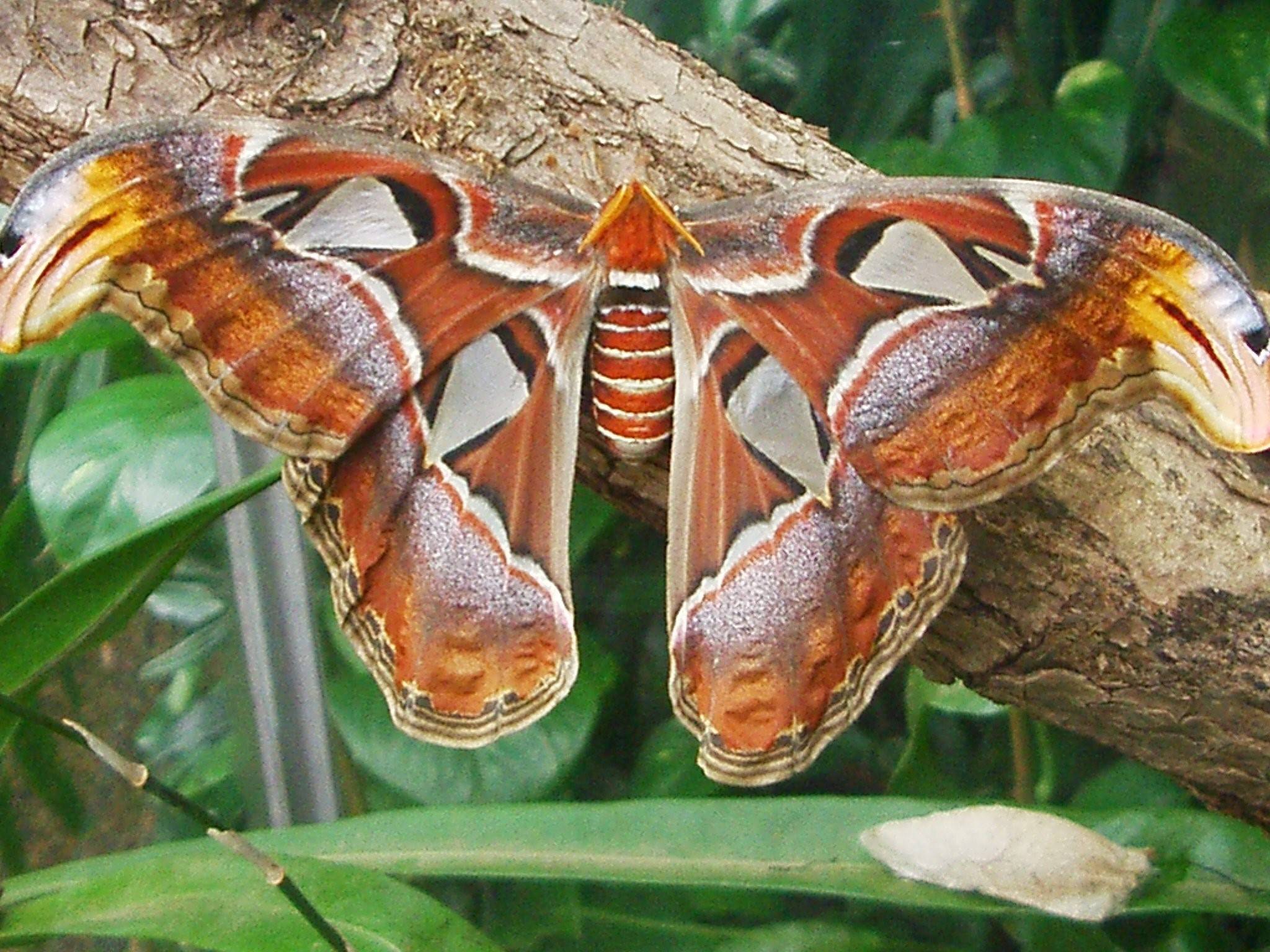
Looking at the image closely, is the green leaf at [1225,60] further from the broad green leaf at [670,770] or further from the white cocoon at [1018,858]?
the broad green leaf at [670,770]

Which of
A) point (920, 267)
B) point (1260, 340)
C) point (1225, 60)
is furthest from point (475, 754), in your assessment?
point (1225, 60)

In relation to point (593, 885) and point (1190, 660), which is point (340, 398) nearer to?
point (1190, 660)

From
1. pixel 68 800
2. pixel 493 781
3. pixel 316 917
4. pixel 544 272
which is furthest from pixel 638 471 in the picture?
pixel 68 800

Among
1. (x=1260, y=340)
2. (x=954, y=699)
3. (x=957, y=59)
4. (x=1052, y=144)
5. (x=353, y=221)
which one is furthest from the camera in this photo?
(x=957, y=59)

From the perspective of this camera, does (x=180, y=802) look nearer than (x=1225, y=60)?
Yes

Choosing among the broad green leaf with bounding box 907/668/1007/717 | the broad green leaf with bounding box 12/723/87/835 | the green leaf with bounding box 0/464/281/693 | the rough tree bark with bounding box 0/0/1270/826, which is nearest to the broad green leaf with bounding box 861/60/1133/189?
the rough tree bark with bounding box 0/0/1270/826

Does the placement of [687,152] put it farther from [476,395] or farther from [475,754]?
[475,754]

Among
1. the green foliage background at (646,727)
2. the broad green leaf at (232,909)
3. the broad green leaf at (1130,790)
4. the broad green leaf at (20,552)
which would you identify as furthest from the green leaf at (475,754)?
the broad green leaf at (1130,790)
